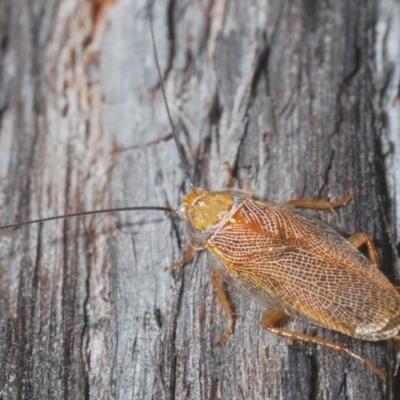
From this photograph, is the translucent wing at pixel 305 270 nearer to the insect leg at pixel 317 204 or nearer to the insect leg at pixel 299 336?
the insect leg at pixel 299 336

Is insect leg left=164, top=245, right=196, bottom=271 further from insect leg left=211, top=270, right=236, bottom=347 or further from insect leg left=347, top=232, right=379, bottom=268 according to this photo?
insect leg left=347, top=232, right=379, bottom=268

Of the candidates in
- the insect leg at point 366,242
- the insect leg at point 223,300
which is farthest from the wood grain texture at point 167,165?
the insect leg at point 366,242

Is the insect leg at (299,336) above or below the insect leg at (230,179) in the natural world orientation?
below

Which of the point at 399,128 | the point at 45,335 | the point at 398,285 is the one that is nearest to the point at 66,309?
the point at 45,335

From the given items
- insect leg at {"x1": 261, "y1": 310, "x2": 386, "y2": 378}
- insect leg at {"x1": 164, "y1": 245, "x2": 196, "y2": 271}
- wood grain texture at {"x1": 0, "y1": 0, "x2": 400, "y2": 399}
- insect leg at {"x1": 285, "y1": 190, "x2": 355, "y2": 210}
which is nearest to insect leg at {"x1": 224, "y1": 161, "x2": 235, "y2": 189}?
wood grain texture at {"x1": 0, "y1": 0, "x2": 400, "y2": 399}

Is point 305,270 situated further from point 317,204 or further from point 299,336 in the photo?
point 317,204

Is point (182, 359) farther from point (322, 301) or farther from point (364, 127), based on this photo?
point (364, 127)

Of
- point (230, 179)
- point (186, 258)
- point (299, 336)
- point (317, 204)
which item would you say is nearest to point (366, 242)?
point (317, 204)
